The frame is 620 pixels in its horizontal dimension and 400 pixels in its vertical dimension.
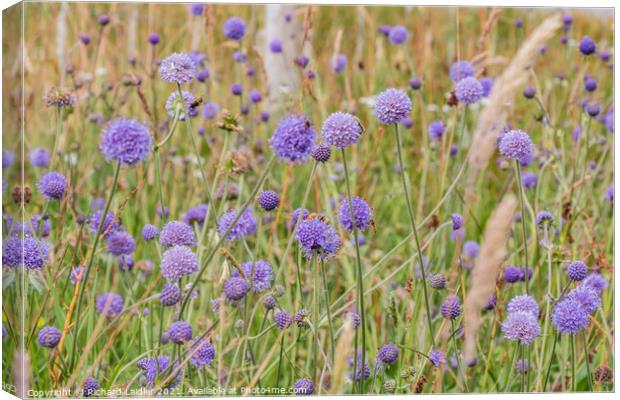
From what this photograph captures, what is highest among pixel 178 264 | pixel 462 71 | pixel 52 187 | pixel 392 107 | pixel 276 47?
pixel 276 47

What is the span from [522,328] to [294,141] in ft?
1.62

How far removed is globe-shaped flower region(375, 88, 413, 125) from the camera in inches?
57.0

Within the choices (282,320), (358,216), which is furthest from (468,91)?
(282,320)

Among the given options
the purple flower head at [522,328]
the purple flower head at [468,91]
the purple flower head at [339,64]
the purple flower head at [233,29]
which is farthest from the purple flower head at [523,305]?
the purple flower head at [339,64]

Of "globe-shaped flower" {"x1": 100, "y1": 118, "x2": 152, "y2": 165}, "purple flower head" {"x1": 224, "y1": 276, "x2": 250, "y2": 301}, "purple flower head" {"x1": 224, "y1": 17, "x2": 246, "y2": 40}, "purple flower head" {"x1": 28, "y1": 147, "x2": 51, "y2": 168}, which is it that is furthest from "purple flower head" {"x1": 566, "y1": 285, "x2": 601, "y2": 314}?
"purple flower head" {"x1": 28, "y1": 147, "x2": 51, "y2": 168}

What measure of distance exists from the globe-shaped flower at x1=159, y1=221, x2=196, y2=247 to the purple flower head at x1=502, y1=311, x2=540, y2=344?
0.52m

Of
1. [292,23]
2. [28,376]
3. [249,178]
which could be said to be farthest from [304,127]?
[292,23]

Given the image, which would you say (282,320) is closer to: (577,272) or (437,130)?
(577,272)

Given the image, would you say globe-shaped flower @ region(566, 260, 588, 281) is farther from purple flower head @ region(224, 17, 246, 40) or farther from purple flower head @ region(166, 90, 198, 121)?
purple flower head @ region(224, 17, 246, 40)

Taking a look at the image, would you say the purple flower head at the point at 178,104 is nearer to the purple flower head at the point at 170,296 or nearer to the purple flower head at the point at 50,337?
the purple flower head at the point at 170,296

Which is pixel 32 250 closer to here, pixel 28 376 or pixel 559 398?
pixel 28 376

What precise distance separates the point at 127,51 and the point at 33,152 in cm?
67

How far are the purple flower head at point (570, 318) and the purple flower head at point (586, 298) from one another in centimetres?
3

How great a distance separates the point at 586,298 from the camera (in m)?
1.61
